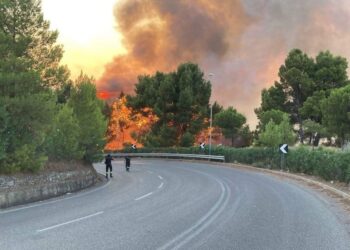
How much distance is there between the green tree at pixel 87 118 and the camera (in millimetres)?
31078

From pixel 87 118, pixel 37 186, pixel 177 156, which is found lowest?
pixel 37 186

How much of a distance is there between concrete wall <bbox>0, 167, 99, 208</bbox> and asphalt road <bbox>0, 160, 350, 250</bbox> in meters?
0.90

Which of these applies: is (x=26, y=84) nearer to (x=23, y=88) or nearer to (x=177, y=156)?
(x=23, y=88)

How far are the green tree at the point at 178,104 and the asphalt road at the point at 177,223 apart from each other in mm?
55534

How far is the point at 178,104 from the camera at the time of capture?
75.6m

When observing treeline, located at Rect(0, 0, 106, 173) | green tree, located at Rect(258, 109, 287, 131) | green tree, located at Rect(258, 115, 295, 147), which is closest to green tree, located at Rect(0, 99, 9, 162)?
treeline, located at Rect(0, 0, 106, 173)

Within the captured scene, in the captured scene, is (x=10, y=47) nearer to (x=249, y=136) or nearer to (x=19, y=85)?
(x=19, y=85)

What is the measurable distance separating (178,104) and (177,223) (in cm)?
6367

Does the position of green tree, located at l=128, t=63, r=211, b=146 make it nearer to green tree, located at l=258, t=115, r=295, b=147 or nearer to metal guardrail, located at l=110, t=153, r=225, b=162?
metal guardrail, located at l=110, t=153, r=225, b=162

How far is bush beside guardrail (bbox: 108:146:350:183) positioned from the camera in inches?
976

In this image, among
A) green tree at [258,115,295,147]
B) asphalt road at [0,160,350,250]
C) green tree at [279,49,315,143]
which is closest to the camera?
asphalt road at [0,160,350,250]

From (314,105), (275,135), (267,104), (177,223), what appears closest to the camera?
(177,223)

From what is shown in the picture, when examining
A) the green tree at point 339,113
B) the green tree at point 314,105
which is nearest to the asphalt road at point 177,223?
the green tree at point 339,113

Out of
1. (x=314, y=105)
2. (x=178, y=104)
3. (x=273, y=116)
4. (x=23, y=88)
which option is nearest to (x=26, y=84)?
(x=23, y=88)
